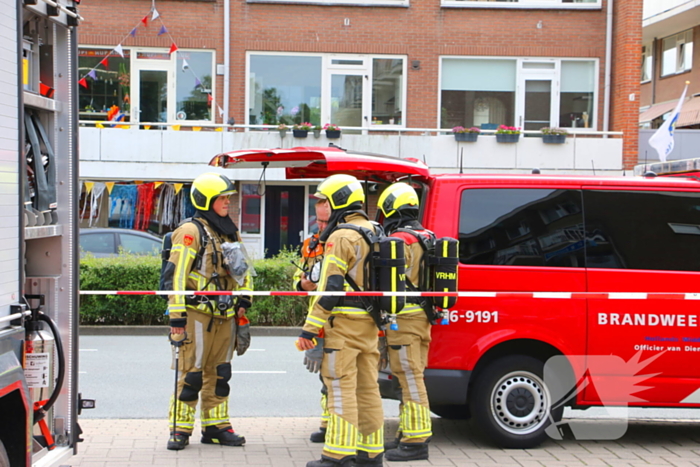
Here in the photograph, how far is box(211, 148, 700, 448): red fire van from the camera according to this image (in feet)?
19.4

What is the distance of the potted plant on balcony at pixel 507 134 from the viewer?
19.4 meters

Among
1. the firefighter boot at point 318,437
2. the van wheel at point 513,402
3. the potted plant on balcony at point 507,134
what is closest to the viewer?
the van wheel at point 513,402

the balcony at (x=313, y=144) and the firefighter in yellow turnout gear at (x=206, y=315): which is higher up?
the balcony at (x=313, y=144)

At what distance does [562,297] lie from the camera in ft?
19.4

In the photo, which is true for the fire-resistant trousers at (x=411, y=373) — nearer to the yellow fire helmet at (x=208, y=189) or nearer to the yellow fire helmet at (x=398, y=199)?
the yellow fire helmet at (x=398, y=199)

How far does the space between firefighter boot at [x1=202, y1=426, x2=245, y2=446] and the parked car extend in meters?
9.13

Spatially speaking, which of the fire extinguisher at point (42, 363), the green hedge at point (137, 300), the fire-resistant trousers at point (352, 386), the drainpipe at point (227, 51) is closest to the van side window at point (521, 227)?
the fire-resistant trousers at point (352, 386)

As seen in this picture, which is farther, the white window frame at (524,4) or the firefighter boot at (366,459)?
the white window frame at (524,4)

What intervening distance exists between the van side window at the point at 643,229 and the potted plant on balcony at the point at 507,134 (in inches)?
536

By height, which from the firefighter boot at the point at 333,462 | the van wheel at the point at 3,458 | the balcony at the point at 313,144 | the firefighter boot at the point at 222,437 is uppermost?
the balcony at the point at 313,144

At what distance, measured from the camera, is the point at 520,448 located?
19.8ft

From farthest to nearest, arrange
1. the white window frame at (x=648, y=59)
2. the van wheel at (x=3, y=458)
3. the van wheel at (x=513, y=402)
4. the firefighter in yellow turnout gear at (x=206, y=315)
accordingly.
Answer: the white window frame at (x=648, y=59) → the van wheel at (x=513, y=402) → the firefighter in yellow turnout gear at (x=206, y=315) → the van wheel at (x=3, y=458)

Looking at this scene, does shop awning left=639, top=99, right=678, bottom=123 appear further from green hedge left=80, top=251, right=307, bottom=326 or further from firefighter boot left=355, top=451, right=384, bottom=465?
firefighter boot left=355, top=451, right=384, bottom=465

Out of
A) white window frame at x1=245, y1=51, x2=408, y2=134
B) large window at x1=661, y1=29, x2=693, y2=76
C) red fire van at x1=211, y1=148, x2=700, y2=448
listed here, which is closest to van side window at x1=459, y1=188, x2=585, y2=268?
red fire van at x1=211, y1=148, x2=700, y2=448
